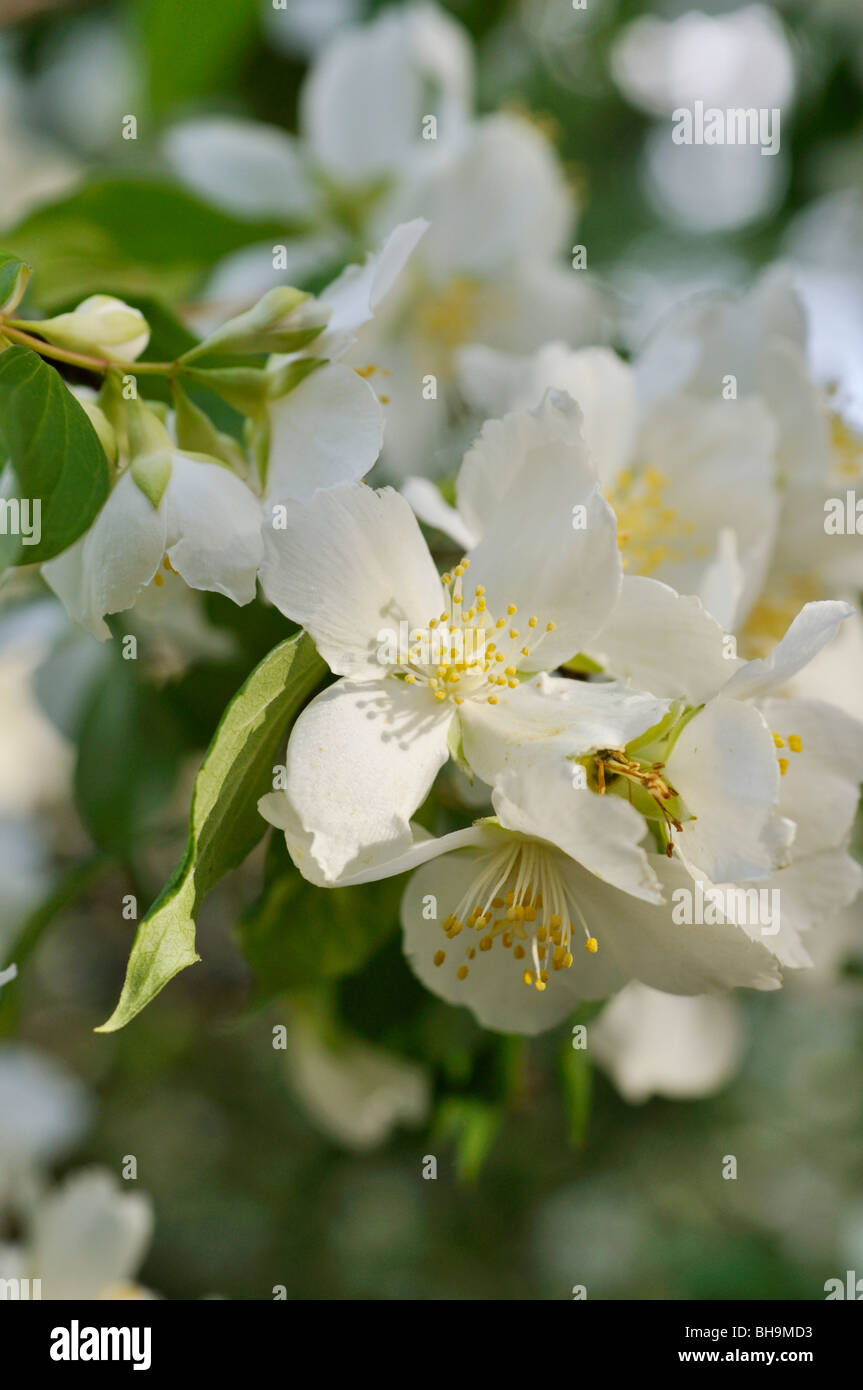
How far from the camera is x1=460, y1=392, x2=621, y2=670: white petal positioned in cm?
71

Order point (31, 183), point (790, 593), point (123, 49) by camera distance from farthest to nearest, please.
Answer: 1. point (31, 183)
2. point (123, 49)
3. point (790, 593)

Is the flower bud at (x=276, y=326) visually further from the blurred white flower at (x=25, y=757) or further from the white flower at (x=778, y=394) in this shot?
the blurred white flower at (x=25, y=757)

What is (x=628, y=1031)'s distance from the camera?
134cm

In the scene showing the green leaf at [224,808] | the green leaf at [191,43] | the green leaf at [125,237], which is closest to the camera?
the green leaf at [224,808]

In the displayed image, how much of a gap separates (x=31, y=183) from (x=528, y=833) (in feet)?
6.91

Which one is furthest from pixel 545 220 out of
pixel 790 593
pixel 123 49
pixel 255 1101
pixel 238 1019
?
pixel 255 1101

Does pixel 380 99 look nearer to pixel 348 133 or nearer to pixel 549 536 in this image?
pixel 348 133

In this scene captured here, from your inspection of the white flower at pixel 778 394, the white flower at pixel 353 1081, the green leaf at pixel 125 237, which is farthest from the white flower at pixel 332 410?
the white flower at pixel 353 1081

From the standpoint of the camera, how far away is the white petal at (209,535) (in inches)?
27.1

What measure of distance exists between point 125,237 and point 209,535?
28.2 inches

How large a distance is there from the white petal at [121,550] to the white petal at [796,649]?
35 centimetres

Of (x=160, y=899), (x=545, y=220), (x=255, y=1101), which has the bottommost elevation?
(x=255, y=1101)
